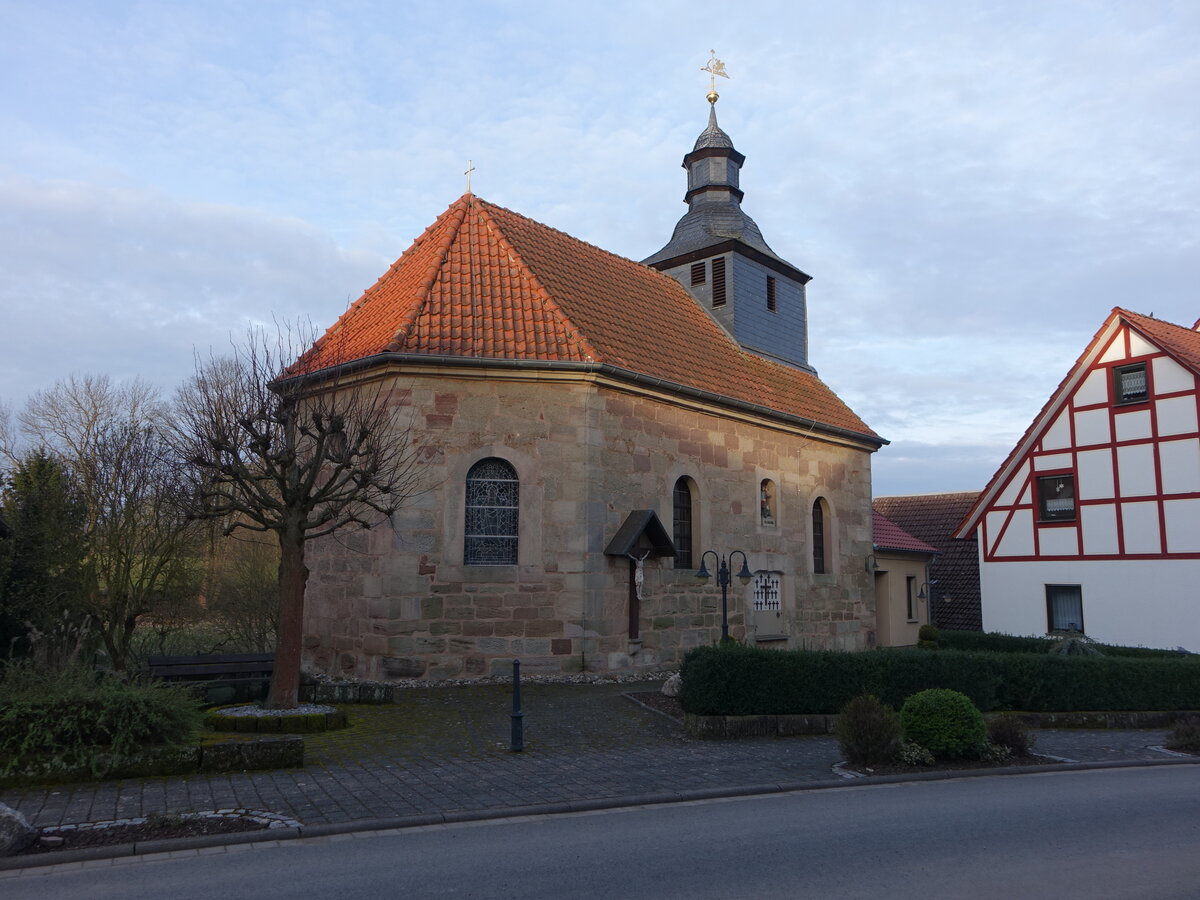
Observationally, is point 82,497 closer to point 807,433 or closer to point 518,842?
point 518,842

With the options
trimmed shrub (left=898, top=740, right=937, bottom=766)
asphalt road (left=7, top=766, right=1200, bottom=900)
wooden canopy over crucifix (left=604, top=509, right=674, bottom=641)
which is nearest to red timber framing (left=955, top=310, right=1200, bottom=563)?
wooden canopy over crucifix (left=604, top=509, right=674, bottom=641)

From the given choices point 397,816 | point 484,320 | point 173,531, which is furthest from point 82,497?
point 397,816

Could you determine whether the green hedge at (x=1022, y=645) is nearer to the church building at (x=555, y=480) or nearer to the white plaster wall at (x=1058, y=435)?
the church building at (x=555, y=480)

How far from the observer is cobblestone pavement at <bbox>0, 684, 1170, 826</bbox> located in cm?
725

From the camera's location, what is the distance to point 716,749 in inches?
401

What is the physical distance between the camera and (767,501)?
65.5 feet

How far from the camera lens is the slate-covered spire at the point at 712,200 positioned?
23.8 metres

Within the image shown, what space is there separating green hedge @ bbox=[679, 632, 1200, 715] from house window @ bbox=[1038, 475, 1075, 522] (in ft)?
24.4

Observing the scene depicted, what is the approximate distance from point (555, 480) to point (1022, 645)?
33.4ft

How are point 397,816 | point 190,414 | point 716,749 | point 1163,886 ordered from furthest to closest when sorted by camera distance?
point 190,414 < point 716,749 < point 397,816 < point 1163,886

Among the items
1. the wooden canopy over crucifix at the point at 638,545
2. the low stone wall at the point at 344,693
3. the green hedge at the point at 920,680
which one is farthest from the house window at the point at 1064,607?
the low stone wall at the point at 344,693

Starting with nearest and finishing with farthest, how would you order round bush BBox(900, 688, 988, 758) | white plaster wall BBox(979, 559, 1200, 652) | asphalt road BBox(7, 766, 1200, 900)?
asphalt road BBox(7, 766, 1200, 900) → round bush BBox(900, 688, 988, 758) → white plaster wall BBox(979, 559, 1200, 652)

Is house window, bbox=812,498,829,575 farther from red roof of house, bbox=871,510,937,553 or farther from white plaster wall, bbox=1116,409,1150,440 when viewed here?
white plaster wall, bbox=1116,409,1150,440

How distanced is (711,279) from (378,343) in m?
10.6
